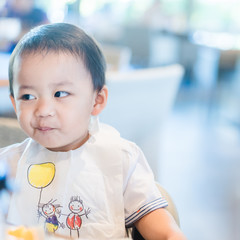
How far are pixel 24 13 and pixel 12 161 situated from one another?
82 cm

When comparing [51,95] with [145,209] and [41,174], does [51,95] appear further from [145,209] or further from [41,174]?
[145,209]

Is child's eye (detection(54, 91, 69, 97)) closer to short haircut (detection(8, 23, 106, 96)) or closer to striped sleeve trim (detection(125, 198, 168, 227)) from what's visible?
short haircut (detection(8, 23, 106, 96))

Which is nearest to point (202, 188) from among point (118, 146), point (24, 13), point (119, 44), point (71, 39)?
point (24, 13)

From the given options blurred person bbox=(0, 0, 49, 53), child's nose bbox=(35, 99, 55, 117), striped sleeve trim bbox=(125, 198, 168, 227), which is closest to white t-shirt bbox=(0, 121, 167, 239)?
striped sleeve trim bbox=(125, 198, 168, 227)

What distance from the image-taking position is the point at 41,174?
2.08 feet

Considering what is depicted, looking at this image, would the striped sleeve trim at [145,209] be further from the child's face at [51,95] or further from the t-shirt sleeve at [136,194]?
the child's face at [51,95]

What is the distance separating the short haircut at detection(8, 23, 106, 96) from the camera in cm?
59

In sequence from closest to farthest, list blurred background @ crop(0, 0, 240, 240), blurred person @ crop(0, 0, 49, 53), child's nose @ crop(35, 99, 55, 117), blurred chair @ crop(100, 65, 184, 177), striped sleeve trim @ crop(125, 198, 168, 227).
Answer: child's nose @ crop(35, 99, 55, 117) < striped sleeve trim @ crop(125, 198, 168, 227) < blurred chair @ crop(100, 65, 184, 177) < blurred background @ crop(0, 0, 240, 240) < blurred person @ crop(0, 0, 49, 53)

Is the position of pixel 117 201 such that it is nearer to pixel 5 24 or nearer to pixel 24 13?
pixel 24 13

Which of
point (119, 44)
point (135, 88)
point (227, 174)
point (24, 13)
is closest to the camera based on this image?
point (135, 88)

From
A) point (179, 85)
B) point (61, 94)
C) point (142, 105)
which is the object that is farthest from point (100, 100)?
point (179, 85)

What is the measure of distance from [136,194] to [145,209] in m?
0.03

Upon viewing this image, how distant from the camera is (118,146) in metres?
0.69

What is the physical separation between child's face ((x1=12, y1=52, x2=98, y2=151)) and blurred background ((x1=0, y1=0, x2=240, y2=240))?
11 cm
